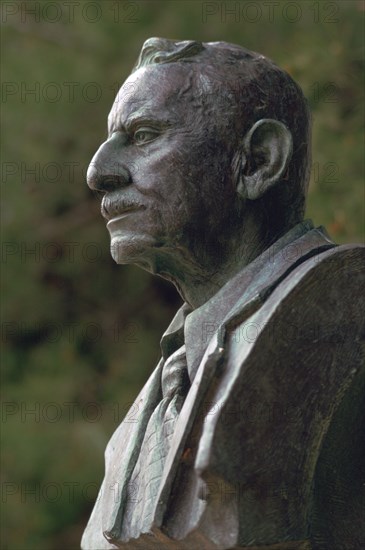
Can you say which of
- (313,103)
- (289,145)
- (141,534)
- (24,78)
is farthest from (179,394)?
(24,78)

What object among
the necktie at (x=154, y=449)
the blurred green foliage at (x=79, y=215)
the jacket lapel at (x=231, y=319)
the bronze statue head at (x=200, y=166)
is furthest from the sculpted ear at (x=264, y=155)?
the blurred green foliage at (x=79, y=215)

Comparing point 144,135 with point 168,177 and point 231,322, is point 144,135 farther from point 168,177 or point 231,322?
point 231,322

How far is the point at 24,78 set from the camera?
413 centimetres

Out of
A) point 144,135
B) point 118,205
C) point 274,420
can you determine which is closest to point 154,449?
point 274,420

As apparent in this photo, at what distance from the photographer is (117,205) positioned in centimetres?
207

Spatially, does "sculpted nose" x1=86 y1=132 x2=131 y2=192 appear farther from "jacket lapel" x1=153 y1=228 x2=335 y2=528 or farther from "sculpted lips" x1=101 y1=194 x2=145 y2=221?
"jacket lapel" x1=153 y1=228 x2=335 y2=528

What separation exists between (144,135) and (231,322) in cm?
36

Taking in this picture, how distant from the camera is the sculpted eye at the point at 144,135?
6.81 feet

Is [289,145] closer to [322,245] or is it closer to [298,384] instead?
[322,245]

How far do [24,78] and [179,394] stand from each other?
2.28 m

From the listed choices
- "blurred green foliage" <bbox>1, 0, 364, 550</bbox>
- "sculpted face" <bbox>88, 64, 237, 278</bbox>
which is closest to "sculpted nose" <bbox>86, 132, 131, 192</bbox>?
"sculpted face" <bbox>88, 64, 237, 278</bbox>

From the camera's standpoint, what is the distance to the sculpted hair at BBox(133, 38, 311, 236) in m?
2.07

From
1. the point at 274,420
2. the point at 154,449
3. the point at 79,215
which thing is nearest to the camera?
the point at 274,420

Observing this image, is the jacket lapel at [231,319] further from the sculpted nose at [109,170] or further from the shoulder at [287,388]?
the sculpted nose at [109,170]
